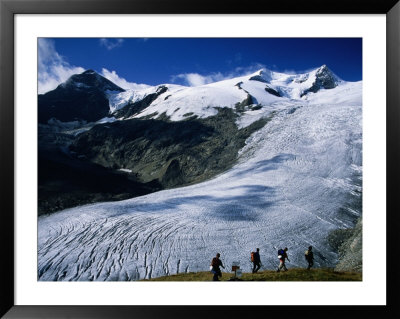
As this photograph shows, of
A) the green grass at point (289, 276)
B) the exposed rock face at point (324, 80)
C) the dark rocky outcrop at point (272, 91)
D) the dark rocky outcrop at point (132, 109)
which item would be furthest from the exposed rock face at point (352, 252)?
the dark rocky outcrop at point (132, 109)

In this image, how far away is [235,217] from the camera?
33.4ft

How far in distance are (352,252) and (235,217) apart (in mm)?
3640

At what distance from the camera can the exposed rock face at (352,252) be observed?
24.3 ft

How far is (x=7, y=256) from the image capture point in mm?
6098

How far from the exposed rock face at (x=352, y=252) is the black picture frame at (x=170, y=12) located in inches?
47.8

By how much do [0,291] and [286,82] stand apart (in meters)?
13.1

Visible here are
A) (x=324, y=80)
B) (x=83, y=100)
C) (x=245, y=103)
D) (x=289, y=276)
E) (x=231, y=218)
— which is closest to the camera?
(x=289, y=276)

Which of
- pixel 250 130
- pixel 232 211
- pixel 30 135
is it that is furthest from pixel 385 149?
pixel 250 130

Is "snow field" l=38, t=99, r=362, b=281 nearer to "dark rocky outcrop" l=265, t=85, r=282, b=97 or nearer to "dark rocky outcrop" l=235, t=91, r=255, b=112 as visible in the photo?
"dark rocky outcrop" l=265, t=85, r=282, b=97

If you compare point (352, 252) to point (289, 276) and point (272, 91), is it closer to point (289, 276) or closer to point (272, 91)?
point (289, 276)

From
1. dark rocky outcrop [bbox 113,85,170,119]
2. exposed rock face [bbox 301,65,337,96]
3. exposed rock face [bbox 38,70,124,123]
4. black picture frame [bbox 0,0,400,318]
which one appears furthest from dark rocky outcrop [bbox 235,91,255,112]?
black picture frame [bbox 0,0,400,318]

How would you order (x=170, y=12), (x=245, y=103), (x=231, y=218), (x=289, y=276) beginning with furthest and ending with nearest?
(x=245, y=103) → (x=231, y=218) → (x=289, y=276) → (x=170, y=12)

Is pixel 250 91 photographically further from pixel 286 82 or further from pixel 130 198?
pixel 130 198

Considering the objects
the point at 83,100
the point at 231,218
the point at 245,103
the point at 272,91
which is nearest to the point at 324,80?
the point at 272,91
